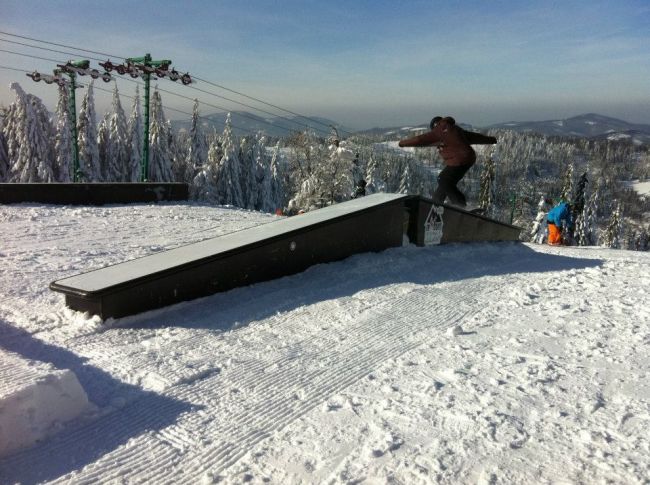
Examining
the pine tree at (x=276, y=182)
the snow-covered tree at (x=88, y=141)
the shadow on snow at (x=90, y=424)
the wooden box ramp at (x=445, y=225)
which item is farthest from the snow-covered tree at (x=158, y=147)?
the shadow on snow at (x=90, y=424)

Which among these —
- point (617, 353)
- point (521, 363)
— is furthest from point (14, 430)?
point (617, 353)

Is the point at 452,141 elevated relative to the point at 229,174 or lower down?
elevated

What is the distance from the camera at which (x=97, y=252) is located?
738 cm

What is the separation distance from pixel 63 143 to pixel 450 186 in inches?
1753

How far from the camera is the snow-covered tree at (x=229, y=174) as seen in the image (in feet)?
162

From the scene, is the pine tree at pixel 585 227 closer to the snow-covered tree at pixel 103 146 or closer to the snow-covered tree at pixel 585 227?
the snow-covered tree at pixel 585 227

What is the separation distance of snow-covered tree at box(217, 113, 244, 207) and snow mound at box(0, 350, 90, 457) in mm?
47167

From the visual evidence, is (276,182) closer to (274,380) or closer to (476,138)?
(476,138)

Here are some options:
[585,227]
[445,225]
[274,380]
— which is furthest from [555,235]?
[585,227]

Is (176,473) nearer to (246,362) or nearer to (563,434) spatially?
(246,362)

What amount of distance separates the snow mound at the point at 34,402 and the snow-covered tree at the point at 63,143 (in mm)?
45991

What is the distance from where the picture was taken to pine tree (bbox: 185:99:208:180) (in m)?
49.8

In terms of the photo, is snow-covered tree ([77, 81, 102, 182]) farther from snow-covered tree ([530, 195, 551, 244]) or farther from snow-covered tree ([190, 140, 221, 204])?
Result: snow-covered tree ([530, 195, 551, 244])

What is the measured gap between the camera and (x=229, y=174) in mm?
49625
